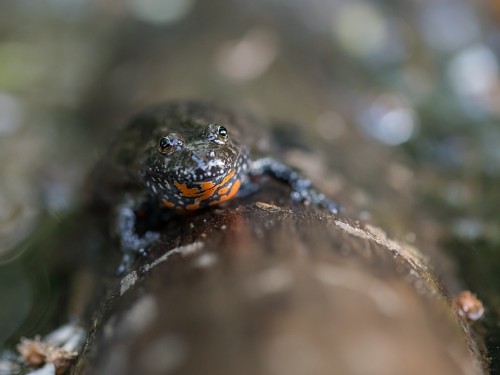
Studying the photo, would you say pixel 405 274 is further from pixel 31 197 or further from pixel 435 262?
pixel 31 197

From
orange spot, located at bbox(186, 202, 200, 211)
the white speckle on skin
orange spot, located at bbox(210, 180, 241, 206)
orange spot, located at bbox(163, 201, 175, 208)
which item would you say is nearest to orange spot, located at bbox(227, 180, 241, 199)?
orange spot, located at bbox(210, 180, 241, 206)

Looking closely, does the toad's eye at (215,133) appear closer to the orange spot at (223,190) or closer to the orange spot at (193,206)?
the orange spot at (223,190)

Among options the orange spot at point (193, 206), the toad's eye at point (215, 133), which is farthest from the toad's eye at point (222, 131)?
the orange spot at point (193, 206)

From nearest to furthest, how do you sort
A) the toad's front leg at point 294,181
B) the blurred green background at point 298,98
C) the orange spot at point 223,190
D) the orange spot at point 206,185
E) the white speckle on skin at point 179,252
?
the white speckle on skin at point 179,252
the orange spot at point 206,185
the orange spot at point 223,190
the toad's front leg at point 294,181
the blurred green background at point 298,98

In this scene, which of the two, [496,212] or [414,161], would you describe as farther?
[414,161]

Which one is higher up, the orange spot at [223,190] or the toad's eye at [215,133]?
the toad's eye at [215,133]

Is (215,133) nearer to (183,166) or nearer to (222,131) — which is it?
(222,131)

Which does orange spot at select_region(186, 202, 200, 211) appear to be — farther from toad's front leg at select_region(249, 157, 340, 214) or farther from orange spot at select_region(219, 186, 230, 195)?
toad's front leg at select_region(249, 157, 340, 214)

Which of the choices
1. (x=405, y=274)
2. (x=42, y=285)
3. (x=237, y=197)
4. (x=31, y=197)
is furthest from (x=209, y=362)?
(x=31, y=197)
